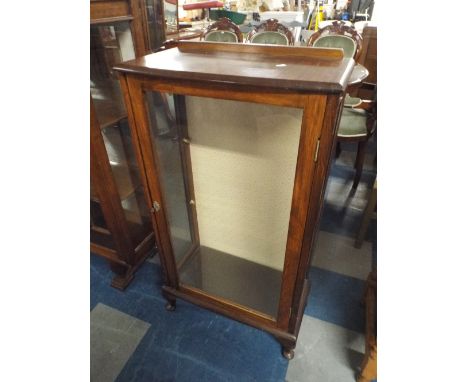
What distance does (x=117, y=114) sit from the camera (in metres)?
1.17

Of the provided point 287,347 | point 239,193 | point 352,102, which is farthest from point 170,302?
point 352,102

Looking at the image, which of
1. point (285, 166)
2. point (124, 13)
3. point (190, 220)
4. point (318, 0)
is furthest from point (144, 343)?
point (318, 0)

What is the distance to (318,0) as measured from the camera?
3250mm

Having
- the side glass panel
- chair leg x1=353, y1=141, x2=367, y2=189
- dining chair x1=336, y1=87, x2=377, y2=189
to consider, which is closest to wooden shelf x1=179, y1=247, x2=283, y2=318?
the side glass panel

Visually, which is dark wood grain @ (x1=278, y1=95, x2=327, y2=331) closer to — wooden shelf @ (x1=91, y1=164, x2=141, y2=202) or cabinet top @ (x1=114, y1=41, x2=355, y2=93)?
cabinet top @ (x1=114, y1=41, x2=355, y2=93)

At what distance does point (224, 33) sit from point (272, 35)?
299 mm

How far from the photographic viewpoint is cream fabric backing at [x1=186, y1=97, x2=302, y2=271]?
0.73 metres

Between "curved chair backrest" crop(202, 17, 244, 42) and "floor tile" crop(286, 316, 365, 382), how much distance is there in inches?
64.5

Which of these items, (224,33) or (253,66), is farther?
(224,33)

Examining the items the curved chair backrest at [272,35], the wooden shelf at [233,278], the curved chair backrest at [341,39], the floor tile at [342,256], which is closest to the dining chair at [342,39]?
the curved chair backrest at [341,39]

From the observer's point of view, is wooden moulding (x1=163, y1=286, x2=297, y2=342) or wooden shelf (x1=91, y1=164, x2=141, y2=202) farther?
wooden shelf (x1=91, y1=164, x2=141, y2=202)

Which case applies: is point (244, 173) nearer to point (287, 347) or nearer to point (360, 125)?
point (287, 347)

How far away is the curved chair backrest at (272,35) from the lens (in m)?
1.81

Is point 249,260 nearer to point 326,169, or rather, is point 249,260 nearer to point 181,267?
point 181,267
